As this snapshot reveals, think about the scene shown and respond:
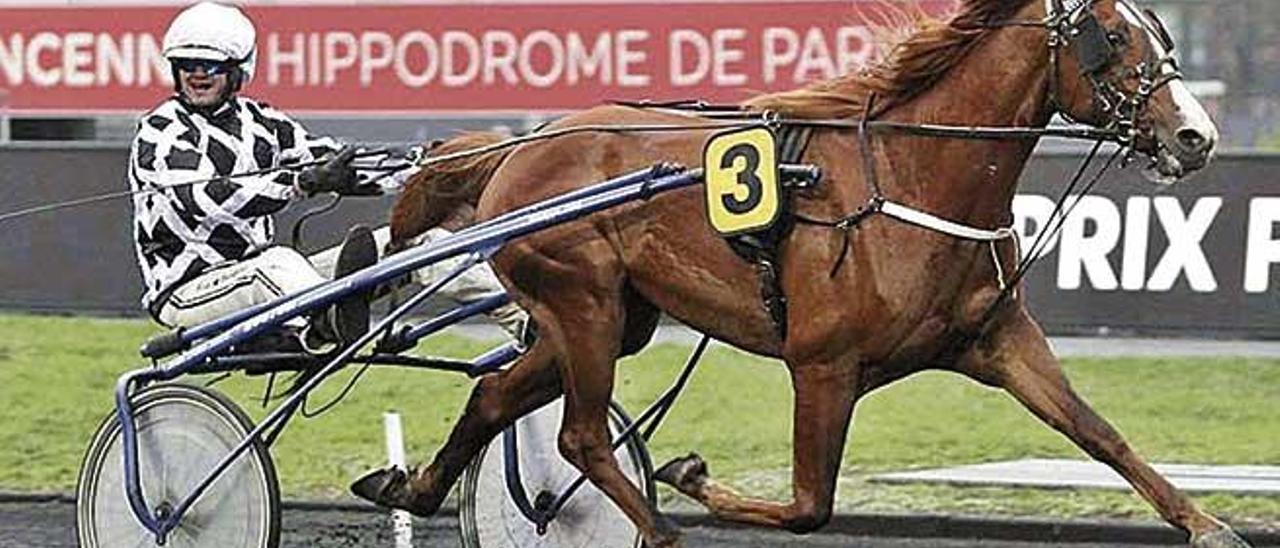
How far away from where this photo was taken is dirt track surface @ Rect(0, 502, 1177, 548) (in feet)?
30.1

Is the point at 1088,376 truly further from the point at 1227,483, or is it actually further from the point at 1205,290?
the point at 1227,483

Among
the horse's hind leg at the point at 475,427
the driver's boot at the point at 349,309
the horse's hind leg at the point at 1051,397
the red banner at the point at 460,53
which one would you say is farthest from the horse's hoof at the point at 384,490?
the red banner at the point at 460,53

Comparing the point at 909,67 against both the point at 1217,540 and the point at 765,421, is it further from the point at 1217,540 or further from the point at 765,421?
the point at 765,421

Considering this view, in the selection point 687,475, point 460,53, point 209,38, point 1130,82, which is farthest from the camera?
point 460,53

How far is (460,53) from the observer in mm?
12938

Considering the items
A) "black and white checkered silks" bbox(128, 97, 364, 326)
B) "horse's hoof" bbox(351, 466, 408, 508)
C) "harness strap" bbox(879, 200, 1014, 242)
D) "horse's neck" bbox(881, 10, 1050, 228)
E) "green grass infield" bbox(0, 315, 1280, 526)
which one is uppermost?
"horse's neck" bbox(881, 10, 1050, 228)

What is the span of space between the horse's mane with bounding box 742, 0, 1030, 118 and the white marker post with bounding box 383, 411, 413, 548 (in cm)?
165

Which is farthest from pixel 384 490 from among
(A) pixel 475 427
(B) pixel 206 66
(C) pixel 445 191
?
(B) pixel 206 66

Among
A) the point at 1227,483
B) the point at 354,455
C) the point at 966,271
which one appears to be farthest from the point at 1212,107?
the point at 966,271

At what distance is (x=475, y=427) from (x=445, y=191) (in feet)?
2.10

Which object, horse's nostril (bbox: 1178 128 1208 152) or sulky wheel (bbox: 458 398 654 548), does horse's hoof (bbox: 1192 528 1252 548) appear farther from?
sulky wheel (bbox: 458 398 654 548)

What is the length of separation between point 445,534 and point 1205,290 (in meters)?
3.54

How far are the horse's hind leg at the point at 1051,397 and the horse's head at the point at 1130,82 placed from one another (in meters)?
0.54

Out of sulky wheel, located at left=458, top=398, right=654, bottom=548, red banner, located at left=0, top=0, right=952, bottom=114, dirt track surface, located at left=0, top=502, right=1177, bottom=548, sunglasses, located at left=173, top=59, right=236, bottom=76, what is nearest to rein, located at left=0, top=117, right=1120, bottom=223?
sunglasses, located at left=173, top=59, right=236, bottom=76
